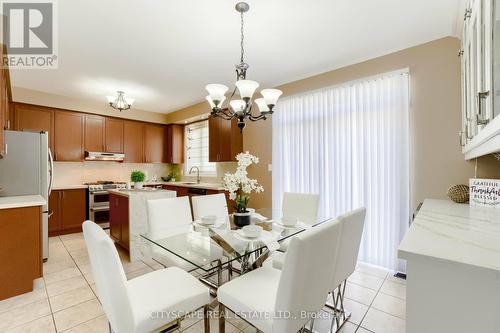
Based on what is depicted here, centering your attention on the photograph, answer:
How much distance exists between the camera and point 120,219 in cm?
330

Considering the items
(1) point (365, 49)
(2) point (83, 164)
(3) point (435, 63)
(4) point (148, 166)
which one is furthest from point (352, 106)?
(2) point (83, 164)

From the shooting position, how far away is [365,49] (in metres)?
2.63

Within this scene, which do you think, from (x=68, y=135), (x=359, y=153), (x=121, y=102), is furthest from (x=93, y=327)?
(x=68, y=135)

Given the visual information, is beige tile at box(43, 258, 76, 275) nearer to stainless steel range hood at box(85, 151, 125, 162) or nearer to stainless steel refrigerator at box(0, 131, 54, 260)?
stainless steel refrigerator at box(0, 131, 54, 260)

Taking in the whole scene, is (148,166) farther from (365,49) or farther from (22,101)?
(365,49)

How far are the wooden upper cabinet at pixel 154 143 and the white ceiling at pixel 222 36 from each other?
200 cm

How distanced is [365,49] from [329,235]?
7.77ft

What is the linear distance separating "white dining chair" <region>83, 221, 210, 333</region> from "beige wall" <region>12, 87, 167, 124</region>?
421 centimetres

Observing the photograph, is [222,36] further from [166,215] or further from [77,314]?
[77,314]

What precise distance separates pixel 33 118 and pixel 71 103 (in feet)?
2.13

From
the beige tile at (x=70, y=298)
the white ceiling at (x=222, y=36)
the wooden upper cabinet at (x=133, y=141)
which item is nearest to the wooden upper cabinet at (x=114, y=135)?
the wooden upper cabinet at (x=133, y=141)

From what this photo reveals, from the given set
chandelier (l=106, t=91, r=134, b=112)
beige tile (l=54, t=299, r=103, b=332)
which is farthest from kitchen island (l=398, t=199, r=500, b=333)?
chandelier (l=106, t=91, r=134, b=112)

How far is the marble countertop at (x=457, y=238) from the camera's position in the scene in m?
0.80

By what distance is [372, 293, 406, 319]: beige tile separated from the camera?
1946 mm
